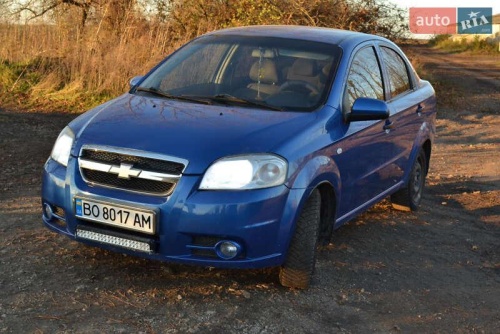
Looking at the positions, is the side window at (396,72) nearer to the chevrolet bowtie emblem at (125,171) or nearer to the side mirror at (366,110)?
the side mirror at (366,110)

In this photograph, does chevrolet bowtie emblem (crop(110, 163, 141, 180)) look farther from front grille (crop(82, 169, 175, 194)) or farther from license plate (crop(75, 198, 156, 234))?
license plate (crop(75, 198, 156, 234))

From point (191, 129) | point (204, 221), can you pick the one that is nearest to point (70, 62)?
point (191, 129)

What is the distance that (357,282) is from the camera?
4832 mm

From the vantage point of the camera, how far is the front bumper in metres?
4.01

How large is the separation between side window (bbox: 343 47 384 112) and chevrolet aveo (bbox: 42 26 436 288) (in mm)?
19

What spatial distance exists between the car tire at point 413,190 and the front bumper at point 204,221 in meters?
2.80

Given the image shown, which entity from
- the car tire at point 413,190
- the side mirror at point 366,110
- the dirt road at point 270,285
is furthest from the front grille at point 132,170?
the car tire at point 413,190

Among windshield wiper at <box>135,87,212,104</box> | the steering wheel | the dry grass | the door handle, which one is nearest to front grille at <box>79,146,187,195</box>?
windshield wiper at <box>135,87,212,104</box>

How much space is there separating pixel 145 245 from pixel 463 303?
2106 mm

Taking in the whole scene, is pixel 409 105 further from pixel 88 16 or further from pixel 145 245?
pixel 88 16

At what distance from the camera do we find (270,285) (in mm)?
4578

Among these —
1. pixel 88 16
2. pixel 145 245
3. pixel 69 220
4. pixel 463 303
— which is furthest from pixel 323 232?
pixel 88 16

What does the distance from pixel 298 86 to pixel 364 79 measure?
2.47 ft

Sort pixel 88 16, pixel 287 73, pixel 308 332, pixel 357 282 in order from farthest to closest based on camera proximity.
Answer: pixel 88 16, pixel 287 73, pixel 357 282, pixel 308 332
